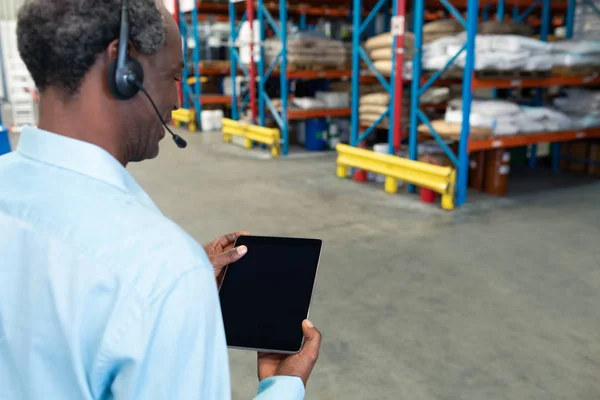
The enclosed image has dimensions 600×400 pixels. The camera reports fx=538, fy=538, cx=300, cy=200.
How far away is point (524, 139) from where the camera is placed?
5402mm

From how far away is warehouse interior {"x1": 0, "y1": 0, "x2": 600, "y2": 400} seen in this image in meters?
2.61

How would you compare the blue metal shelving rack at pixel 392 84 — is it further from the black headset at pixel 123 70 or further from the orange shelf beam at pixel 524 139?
the black headset at pixel 123 70

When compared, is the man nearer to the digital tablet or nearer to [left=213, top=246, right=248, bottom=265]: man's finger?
the digital tablet

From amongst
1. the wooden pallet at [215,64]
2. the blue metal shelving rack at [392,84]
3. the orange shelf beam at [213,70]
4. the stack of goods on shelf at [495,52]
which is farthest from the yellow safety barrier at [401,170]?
the orange shelf beam at [213,70]

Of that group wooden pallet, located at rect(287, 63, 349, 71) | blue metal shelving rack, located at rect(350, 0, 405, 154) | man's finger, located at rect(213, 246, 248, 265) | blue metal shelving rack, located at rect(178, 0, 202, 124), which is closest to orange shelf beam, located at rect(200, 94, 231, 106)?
blue metal shelving rack, located at rect(178, 0, 202, 124)

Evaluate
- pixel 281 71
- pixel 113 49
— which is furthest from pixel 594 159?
pixel 113 49

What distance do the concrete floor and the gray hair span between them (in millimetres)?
1879

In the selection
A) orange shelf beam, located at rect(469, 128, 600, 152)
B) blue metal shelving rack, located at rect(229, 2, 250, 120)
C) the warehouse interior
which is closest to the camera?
the warehouse interior

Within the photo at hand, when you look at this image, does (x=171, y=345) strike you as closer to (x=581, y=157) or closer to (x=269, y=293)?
(x=269, y=293)

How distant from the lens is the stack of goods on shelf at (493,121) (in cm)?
522

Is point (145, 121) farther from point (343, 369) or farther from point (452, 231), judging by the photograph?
point (452, 231)

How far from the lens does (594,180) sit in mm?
6316

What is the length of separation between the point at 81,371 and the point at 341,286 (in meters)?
2.78

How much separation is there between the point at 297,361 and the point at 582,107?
6.28m
